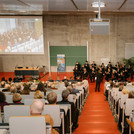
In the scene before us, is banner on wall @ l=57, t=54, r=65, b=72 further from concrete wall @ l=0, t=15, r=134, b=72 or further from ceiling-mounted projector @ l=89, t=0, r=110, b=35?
ceiling-mounted projector @ l=89, t=0, r=110, b=35

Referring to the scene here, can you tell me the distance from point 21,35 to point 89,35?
22.0ft

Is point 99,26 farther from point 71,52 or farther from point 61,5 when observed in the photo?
point 71,52

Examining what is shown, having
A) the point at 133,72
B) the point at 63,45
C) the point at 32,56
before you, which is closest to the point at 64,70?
the point at 63,45

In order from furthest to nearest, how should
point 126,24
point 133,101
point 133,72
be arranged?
1. point 126,24
2. point 133,72
3. point 133,101

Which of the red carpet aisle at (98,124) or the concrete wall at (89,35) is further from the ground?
the concrete wall at (89,35)

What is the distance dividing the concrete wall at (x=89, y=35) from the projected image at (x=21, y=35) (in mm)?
783

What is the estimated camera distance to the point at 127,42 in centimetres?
1569

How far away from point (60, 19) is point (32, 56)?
4686 millimetres

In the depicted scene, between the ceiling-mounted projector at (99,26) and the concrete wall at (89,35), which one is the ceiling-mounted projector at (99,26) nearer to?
the ceiling-mounted projector at (99,26)

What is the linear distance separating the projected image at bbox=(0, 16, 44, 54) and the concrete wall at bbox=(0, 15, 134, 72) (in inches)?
30.8

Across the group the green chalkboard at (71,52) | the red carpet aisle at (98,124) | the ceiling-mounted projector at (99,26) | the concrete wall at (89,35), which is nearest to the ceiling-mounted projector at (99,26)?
the ceiling-mounted projector at (99,26)

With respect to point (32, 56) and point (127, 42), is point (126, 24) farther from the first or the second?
point (32, 56)

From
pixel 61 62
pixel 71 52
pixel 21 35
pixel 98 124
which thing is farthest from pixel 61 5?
pixel 21 35

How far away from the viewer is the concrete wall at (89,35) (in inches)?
614
